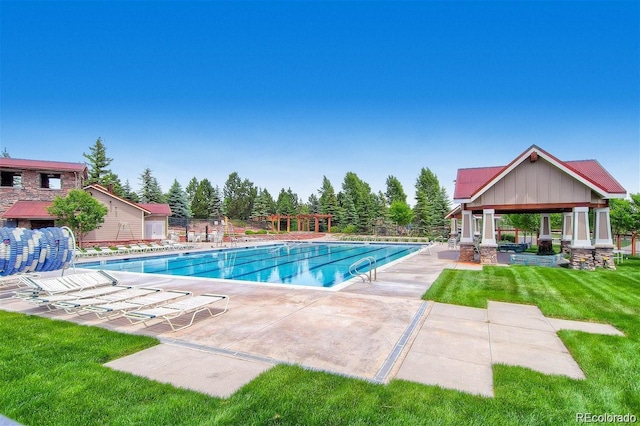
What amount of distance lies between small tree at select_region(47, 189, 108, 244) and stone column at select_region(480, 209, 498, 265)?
21.6 metres

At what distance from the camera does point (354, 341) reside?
485 centimetres

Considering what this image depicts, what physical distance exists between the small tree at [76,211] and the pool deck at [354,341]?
13442mm

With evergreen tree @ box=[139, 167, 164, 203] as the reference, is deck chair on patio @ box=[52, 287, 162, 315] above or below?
below

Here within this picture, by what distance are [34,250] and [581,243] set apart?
18.5m

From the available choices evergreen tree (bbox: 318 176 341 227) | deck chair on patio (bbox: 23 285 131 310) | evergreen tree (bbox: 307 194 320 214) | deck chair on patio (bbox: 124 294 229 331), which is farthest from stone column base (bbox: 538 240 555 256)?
evergreen tree (bbox: 307 194 320 214)

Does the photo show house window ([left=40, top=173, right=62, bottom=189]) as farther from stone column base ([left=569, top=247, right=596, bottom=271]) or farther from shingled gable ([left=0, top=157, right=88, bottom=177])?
stone column base ([left=569, top=247, right=596, bottom=271])

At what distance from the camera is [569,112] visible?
73.6 feet

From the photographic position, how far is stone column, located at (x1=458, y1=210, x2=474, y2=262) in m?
15.0

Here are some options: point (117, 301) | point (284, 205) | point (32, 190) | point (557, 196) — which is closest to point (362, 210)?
point (284, 205)

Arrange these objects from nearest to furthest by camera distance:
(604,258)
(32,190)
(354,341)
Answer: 1. (354,341)
2. (604,258)
3. (32,190)

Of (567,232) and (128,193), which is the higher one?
(128,193)

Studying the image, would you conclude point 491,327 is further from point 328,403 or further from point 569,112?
point 569,112

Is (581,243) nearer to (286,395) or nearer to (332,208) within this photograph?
(286,395)

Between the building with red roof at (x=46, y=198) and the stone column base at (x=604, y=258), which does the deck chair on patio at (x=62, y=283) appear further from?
the stone column base at (x=604, y=258)
